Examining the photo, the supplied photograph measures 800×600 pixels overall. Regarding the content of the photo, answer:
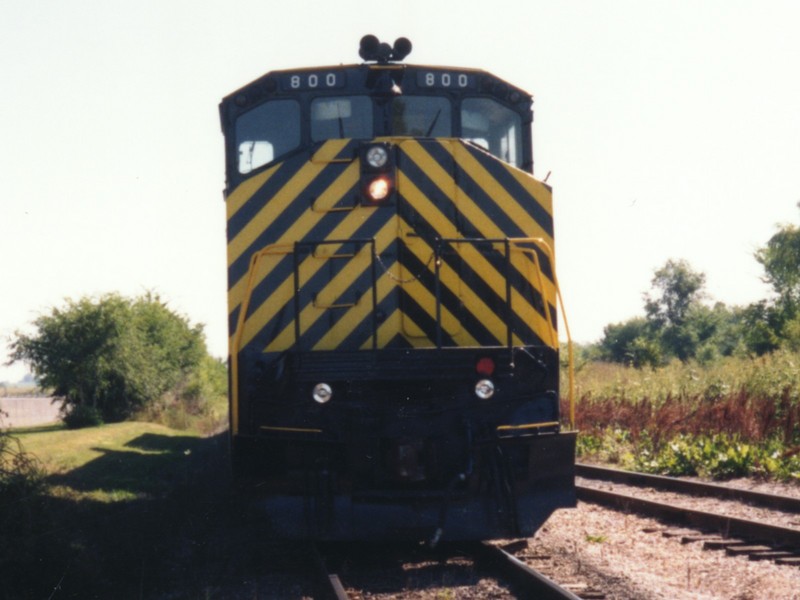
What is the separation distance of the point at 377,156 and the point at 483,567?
3096mm

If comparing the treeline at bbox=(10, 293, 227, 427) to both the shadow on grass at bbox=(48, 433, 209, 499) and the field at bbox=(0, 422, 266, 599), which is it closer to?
the shadow on grass at bbox=(48, 433, 209, 499)

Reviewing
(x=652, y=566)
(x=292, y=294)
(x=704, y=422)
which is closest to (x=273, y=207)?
(x=292, y=294)

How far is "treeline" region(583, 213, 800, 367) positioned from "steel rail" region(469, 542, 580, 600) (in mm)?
29720

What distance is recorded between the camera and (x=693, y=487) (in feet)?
33.0

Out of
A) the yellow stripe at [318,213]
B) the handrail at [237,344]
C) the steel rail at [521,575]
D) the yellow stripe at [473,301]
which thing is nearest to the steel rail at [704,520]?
the steel rail at [521,575]

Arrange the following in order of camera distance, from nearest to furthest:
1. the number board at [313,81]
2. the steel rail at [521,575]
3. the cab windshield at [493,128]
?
the steel rail at [521,575] → the number board at [313,81] → the cab windshield at [493,128]

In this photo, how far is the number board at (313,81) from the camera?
738 centimetres

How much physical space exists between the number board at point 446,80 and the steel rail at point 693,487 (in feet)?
15.9

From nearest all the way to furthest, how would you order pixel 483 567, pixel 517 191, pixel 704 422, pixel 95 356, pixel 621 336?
pixel 483 567 < pixel 517 191 < pixel 704 422 < pixel 95 356 < pixel 621 336

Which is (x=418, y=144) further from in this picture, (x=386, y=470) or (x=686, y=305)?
(x=686, y=305)

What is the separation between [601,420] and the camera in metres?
17.2

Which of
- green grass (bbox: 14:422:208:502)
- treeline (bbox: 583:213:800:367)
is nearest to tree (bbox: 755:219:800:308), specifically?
treeline (bbox: 583:213:800:367)

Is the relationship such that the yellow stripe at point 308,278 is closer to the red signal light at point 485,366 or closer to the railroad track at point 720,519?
the red signal light at point 485,366

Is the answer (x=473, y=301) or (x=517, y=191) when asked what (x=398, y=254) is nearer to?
(x=473, y=301)
